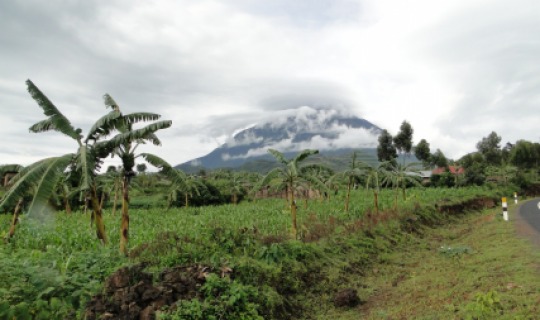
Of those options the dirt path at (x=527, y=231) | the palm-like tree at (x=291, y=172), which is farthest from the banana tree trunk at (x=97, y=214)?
the dirt path at (x=527, y=231)

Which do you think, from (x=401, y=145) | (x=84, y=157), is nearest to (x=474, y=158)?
(x=401, y=145)

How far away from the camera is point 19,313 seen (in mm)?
4719

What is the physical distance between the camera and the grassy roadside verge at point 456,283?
18.1 ft

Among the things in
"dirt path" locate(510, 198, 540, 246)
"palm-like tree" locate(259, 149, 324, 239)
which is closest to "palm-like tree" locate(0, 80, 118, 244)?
"palm-like tree" locate(259, 149, 324, 239)

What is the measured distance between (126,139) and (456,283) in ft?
29.1

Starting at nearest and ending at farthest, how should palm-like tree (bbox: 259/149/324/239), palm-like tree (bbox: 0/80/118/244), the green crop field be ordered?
the green crop field < palm-like tree (bbox: 0/80/118/244) < palm-like tree (bbox: 259/149/324/239)

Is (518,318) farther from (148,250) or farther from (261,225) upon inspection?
(261,225)

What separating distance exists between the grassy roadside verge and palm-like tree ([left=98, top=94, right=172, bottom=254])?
6.01m

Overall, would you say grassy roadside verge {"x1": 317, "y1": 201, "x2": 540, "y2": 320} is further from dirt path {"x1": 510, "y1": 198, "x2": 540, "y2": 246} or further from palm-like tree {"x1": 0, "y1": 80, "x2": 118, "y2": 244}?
palm-like tree {"x1": 0, "y1": 80, "x2": 118, "y2": 244}

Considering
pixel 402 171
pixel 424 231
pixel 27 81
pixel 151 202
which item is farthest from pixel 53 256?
pixel 151 202

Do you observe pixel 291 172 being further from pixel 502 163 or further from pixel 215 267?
pixel 502 163

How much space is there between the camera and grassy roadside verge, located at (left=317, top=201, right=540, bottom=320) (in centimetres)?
552

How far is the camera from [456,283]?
753cm

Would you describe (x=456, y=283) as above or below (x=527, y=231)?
below
